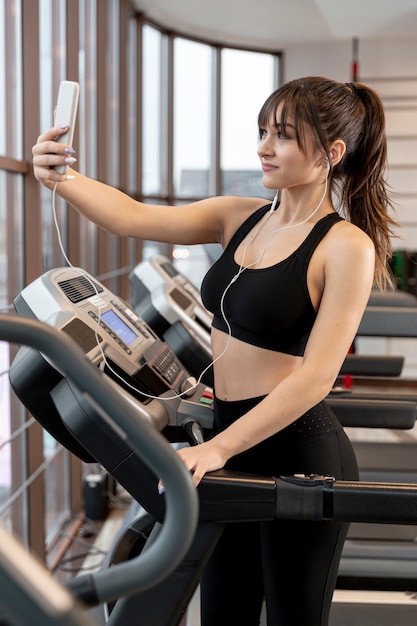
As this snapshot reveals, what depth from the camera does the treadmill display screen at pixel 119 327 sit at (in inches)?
71.3

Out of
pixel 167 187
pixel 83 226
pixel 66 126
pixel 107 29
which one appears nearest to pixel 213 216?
pixel 66 126

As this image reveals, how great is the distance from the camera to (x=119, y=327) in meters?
1.85

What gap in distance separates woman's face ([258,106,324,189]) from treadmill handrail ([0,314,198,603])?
718 mm

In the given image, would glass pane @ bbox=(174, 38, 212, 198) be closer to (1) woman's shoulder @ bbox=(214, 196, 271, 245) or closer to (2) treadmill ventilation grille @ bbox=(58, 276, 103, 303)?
(2) treadmill ventilation grille @ bbox=(58, 276, 103, 303)

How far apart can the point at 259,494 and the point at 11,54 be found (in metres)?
2.33

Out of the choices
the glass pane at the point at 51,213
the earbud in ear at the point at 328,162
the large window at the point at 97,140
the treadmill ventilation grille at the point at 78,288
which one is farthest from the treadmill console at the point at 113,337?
the glass pane at the point at 51,213

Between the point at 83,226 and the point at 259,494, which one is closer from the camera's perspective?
the point at 259,494

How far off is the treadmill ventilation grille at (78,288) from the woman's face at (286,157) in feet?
1.66

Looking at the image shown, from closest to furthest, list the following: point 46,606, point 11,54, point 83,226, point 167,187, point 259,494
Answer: point 46,606, point 259,494, point 11,54, point 83,226, point 167,187

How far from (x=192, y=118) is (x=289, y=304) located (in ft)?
22.1

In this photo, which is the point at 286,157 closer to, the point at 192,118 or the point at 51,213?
the point at 51,213

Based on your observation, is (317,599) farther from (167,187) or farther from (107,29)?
(167,187)

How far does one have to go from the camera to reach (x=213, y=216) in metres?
1.63

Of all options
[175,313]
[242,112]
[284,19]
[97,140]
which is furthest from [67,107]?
[242,112]
